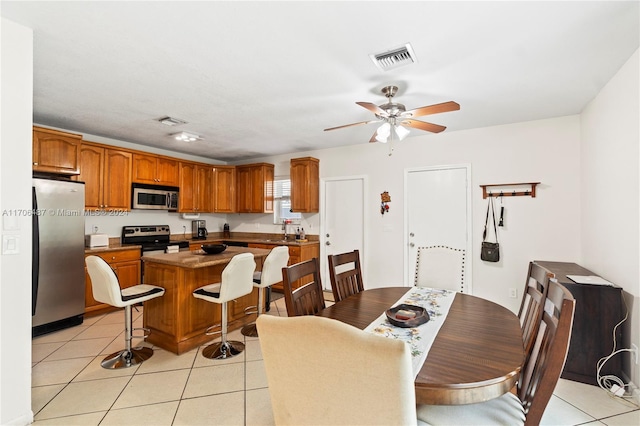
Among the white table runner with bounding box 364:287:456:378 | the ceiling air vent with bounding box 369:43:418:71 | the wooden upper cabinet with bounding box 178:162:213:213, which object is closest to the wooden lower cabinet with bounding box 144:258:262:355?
the white table runner with bounding box 364:287:456:378

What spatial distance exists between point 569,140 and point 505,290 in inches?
74.4

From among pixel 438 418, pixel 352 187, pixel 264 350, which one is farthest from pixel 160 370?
pixel 352 187

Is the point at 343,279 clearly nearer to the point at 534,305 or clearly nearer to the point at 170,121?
the point at 534,305

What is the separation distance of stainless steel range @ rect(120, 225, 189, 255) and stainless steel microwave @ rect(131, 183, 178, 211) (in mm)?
378

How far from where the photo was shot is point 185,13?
1.72m

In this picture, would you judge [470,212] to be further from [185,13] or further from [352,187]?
[185,13]

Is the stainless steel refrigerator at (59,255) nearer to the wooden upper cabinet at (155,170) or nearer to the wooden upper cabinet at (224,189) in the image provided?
the wooden upper cabinet at (155,170)

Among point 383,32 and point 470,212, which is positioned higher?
point 383,32

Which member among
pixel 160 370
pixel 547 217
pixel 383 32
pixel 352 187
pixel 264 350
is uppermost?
pixel 383 32

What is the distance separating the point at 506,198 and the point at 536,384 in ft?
9.92

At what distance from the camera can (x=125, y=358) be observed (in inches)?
107

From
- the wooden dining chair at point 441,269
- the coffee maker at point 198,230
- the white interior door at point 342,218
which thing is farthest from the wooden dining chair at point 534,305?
the coffee maker at point 198,230

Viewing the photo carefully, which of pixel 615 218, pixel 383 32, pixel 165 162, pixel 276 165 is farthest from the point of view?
pixel 276 165

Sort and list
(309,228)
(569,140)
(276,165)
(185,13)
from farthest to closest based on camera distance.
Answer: (276,165), (309,228), (569,140), (185,13)
